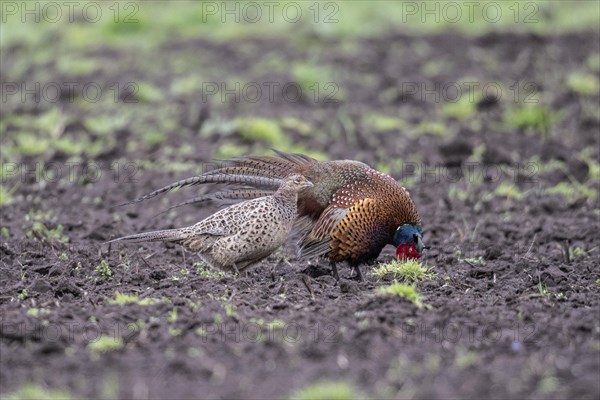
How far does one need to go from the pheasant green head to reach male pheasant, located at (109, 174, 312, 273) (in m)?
0.76

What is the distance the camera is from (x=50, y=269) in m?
6.92

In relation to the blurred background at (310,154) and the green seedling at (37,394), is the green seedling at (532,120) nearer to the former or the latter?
the blurred background at (310,154)

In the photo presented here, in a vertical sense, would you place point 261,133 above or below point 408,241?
below

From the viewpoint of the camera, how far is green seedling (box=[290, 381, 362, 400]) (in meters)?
4.44

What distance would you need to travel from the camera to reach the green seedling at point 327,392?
14.6ft

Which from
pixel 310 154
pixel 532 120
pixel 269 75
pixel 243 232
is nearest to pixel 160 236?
pixel 243 232

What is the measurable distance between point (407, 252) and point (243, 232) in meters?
1.21

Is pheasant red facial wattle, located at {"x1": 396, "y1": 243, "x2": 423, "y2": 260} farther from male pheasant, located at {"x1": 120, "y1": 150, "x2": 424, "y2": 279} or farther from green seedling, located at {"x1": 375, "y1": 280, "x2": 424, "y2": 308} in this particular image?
green seedling, located at {"x1": 375, "y1": 280, "x2": 424, "y2": 308}

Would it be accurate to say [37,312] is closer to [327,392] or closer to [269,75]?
[327,392]

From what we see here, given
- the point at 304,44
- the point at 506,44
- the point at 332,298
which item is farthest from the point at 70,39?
the point at 332,298

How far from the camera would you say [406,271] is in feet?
23.0

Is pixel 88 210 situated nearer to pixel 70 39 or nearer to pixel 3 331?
pixel 3 331

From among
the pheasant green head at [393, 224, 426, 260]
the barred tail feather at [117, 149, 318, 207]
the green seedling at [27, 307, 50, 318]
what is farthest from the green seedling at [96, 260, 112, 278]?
the pheasant green head at [393, 224, 426, 260]

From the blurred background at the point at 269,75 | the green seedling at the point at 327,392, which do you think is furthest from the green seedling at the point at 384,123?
the green seedling at the point at 327,392
